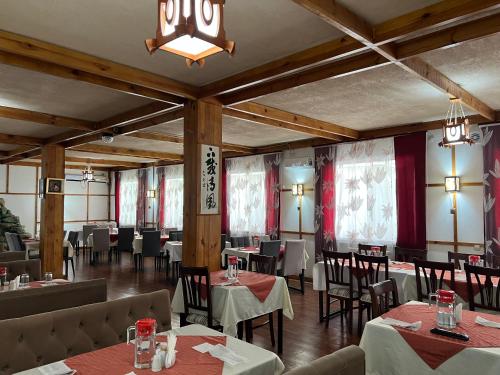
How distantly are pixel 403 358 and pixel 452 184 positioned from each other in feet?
13.4

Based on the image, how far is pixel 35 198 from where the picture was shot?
36.9 ft

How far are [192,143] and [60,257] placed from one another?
14.7ft

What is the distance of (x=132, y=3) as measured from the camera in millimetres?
2428

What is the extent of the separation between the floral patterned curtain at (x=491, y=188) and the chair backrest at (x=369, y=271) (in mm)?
1900

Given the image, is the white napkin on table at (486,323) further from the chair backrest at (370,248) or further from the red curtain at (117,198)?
the red curtain at (117,198)

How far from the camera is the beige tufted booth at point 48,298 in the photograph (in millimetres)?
2658

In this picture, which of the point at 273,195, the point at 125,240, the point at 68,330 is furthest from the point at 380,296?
the point at 125,240

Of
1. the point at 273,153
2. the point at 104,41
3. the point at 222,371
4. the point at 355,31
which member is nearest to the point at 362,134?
the point at 273,153

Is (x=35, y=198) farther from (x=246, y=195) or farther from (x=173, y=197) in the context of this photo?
(x=246, y=195)

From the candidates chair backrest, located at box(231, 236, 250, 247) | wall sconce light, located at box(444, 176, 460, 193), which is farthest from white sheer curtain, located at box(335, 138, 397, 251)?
chair backrest, located at box(231, 236, 250, 247)

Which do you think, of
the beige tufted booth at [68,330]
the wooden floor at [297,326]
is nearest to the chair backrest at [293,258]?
the wooden floor at [297,326]

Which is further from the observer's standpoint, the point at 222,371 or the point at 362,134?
the point at 362,134

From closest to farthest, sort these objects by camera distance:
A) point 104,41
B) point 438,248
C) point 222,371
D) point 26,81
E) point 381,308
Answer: point 222,371 < point 381,308 < point 104,41 < point 26,81 < point 438,248

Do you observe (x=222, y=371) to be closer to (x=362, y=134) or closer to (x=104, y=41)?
(x=104, y=41)
